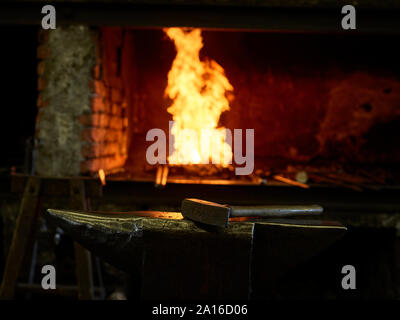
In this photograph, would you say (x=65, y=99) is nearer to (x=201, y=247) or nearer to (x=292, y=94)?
(x=201, y=247)

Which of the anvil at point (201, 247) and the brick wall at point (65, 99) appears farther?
the brick wall at point (65, 99)

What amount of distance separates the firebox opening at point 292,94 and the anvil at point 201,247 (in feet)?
8.37

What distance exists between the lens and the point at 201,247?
142cm

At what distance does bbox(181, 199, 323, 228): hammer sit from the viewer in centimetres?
135

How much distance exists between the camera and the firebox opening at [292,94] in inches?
159

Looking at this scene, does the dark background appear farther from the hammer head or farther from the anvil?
the hammer head

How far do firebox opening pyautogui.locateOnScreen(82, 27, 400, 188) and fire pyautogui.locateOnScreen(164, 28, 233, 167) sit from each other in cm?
21

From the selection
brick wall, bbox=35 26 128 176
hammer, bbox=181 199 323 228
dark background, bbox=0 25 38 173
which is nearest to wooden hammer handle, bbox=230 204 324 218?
hammer, bbox=181 199 323 228

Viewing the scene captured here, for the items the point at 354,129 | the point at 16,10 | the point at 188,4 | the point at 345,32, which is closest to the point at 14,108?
the point at 16,10

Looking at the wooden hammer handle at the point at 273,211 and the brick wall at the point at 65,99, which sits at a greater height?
the brick wall at the point at 65,99

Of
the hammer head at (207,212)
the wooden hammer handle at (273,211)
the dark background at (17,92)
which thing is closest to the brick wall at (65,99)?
the dark background at (17,92)

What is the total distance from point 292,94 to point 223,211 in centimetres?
307

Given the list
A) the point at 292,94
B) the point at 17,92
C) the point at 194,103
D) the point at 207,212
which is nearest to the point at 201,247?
the point at 207,212

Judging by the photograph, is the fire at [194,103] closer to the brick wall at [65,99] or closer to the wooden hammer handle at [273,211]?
the brick wall at [65,99]
